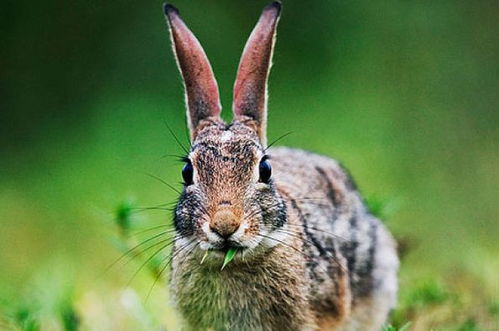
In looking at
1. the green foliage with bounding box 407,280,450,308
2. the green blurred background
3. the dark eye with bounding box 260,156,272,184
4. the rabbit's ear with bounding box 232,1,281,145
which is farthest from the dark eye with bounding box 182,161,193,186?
the green blurred background

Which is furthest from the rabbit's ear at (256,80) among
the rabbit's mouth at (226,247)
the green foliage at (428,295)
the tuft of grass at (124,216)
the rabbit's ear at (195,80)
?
the green foliage at (428,295)

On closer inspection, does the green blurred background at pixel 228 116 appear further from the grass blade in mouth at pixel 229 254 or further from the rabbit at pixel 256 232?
the grass blade in mouth at pixel 229 254

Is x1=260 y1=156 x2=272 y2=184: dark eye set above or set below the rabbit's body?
above

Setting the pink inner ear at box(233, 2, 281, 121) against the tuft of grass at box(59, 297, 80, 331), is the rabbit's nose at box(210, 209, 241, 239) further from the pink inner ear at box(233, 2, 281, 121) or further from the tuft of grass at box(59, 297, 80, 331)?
the tuft of grass at box(59, 297, 80, 331)

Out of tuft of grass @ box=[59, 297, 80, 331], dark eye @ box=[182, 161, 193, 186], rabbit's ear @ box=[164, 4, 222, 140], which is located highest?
rabbit's ear @ box=[164, 4, 222, 140]

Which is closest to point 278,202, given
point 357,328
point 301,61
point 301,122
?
→ point 357,328

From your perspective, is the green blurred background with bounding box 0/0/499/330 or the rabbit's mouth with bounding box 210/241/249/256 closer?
the rabbit's mouth with bounding box 210/241/249/256

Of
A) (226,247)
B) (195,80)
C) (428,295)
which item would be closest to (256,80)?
(195,80)

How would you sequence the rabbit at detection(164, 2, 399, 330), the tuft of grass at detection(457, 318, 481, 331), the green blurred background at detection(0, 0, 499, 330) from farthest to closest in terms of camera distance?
the green blurred background at detection(0, 0, 499, 330)
the tuft of grass at detection(457, 318, 481, 331)
the rabbit at detection(164, 2, 399, 330)
